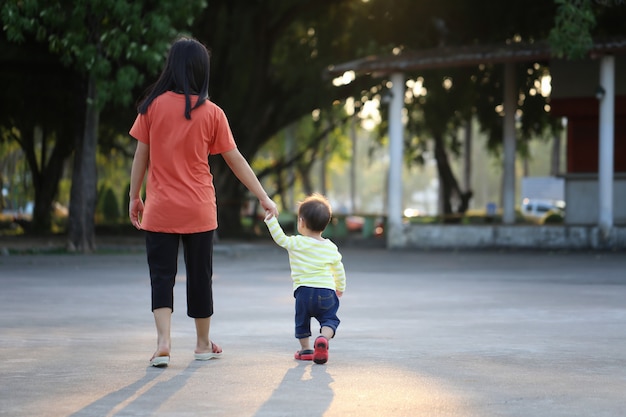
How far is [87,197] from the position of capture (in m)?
23.4

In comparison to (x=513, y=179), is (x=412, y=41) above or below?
above

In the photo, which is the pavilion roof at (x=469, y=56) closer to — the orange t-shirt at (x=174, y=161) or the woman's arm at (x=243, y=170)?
the woman's arm at (x=243, y=170)

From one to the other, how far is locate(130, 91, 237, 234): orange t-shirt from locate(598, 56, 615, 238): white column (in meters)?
18.1

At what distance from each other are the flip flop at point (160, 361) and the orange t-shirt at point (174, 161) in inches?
30.0

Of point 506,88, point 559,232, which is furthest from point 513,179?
point 559,232

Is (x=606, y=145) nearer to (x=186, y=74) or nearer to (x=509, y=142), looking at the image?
(x=509, y=142)

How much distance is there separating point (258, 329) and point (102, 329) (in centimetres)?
125

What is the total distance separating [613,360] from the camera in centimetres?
795

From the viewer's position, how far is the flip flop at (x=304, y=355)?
25.6 feet

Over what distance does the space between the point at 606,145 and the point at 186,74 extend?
725 inches

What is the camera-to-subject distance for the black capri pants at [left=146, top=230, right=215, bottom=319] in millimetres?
7559

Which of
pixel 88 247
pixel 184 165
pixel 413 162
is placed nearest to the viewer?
pixel 184 165

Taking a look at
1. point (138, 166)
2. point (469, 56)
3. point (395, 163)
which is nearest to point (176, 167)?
point (138, 166)

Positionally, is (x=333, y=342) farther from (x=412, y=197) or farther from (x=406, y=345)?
(x=412, y=197)
